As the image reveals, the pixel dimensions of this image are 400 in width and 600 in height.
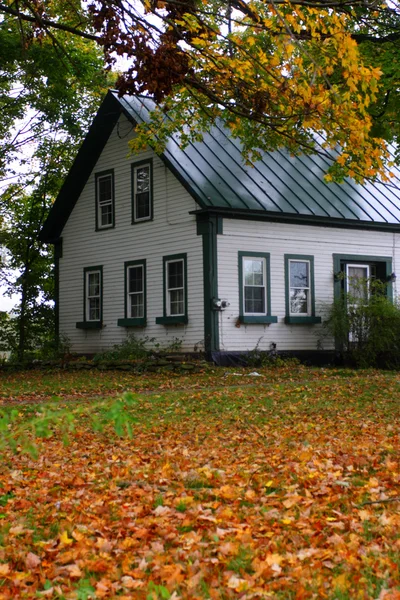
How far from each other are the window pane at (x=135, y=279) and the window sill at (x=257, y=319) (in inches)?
142

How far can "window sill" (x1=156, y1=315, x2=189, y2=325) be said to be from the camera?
20328mm

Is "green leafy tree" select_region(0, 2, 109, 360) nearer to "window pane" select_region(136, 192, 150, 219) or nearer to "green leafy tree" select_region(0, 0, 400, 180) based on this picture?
"window pane" select_region(136, 192, 150, 219)

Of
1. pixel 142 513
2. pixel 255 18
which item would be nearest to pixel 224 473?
pixel 142 513

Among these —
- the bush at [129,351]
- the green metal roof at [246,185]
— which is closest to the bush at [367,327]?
the green metal roof at [246,185]

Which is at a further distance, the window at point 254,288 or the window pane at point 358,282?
the window pane at point 358,282

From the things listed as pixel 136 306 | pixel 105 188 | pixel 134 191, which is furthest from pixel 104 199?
pixel 136 306

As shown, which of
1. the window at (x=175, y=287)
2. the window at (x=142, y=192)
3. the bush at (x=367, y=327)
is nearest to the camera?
the bush at (x=367, y=327)

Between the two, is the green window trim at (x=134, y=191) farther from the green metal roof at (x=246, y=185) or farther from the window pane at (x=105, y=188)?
the window pane at (x=105, y=188)

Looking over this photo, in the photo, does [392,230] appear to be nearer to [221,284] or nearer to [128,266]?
[221,284]

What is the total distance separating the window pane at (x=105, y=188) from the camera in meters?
23.6

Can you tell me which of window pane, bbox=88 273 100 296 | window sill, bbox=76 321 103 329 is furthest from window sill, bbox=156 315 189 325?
window pane, bbox=88 273 100 296

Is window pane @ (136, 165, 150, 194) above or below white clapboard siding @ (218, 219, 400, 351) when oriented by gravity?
above

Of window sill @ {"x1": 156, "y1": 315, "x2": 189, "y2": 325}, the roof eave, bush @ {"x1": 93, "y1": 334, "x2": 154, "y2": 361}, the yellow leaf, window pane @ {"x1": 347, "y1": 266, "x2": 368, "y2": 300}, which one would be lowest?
the yellow leaf

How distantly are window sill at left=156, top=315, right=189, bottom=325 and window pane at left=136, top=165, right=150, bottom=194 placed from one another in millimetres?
3852
